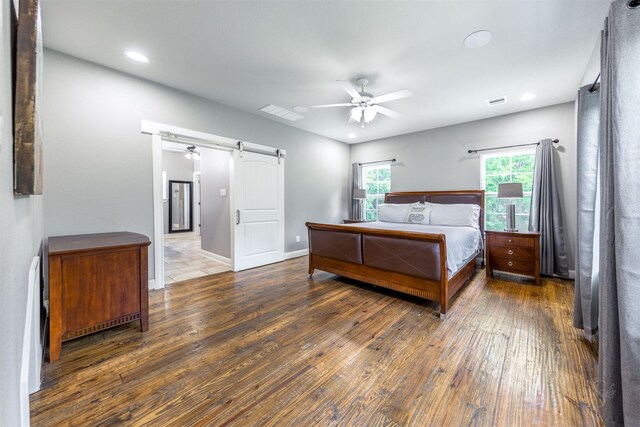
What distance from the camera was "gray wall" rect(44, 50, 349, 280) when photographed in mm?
→ 2646

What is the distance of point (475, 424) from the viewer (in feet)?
4.43

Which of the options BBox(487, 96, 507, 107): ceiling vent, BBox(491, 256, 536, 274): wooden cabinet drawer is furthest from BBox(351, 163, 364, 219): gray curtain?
BBox(491, 256, 536, 274): wooden cabinet drawer

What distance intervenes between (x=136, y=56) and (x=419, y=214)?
450 centimetres

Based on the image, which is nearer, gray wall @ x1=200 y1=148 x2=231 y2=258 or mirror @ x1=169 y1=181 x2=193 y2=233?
gray wall @ x1=200 y1=148 x2=231 y2=258

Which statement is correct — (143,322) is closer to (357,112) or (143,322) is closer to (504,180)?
(357,112)

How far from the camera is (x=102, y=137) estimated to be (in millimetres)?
2914

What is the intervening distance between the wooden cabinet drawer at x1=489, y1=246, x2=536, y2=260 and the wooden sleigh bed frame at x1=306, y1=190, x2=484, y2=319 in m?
0.49

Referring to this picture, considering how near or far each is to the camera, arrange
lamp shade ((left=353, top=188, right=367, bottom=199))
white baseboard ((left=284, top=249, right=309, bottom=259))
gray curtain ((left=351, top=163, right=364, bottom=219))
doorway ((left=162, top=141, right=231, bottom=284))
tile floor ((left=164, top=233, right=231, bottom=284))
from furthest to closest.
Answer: doorway ((left=162, top=141, right=231, bottom=284)) → gray curtain ((left=351, top=163, right=364, bottom=219)) → lamp shade ((left=353, top=188, right=367, bottom=199)) → white baseboard ((left=284, top=249, right=309, bottom=259)) → tile floor ((left=164, top=233, right=231, bottom=284))

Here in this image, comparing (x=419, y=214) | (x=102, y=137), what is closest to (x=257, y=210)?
(x=102, y=137)

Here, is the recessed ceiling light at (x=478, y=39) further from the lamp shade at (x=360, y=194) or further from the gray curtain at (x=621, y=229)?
the lamp shade at (x=360, y=194)

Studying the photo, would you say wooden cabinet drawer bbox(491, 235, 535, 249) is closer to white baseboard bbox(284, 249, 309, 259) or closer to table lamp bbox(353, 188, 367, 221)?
table lamp bbox(353, 188, 367, 221)

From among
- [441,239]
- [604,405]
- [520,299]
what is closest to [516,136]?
[520,299]

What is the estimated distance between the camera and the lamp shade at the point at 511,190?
3.73 metres

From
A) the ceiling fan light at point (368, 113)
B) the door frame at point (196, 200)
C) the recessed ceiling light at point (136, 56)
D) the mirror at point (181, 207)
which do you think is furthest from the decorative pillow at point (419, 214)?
the mirror at point (181, 207)
